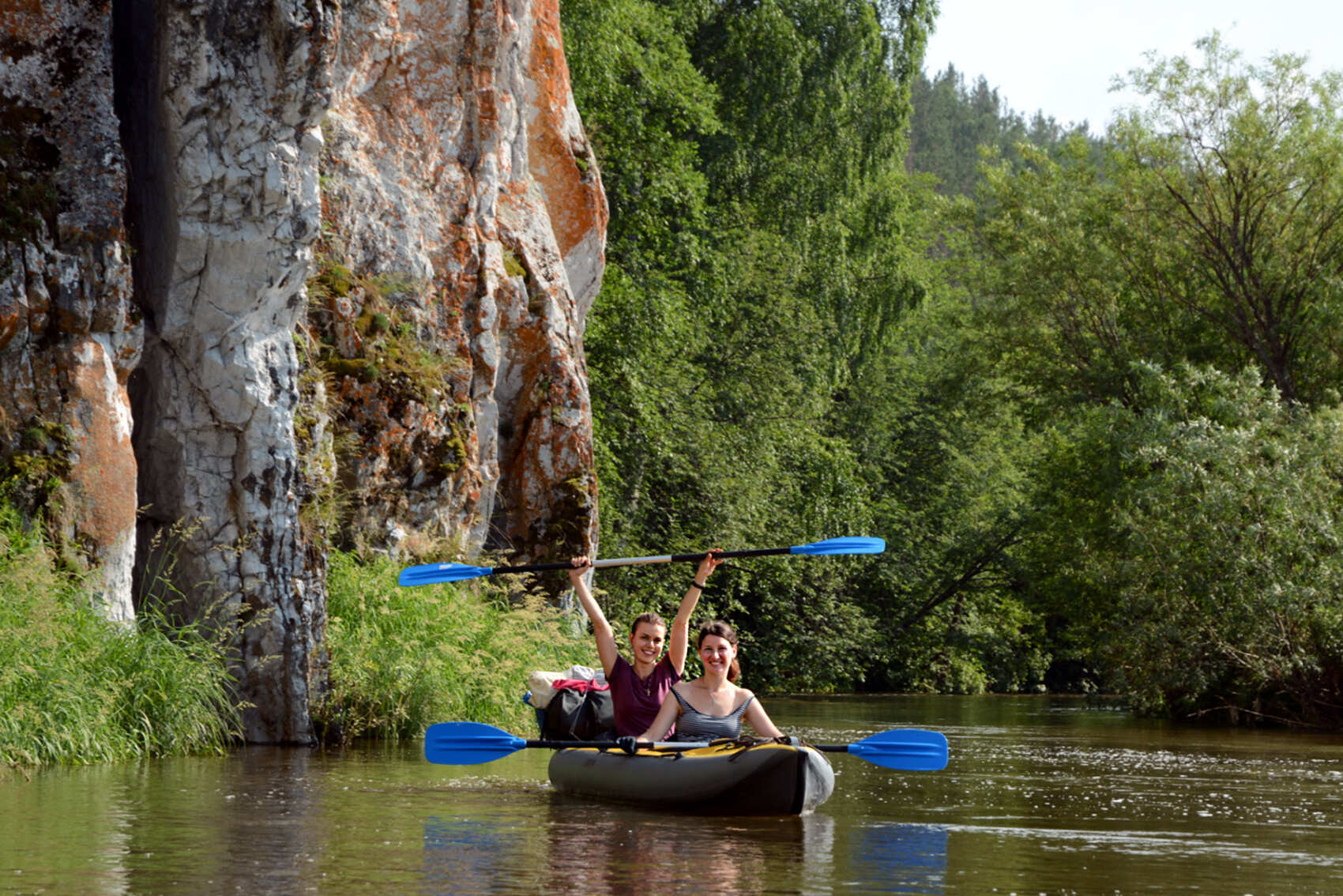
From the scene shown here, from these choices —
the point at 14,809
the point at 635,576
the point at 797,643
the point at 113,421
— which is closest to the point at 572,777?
the point at 14,809

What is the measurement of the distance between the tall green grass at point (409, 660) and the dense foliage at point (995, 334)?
307 inches

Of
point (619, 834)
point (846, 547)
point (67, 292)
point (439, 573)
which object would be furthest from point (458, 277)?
point (619, 834)

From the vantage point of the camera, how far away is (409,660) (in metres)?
11.7

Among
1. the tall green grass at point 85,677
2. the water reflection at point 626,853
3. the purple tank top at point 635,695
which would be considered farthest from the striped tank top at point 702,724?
the tall green grass at point 85,677

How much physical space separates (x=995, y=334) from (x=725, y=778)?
19.2 m

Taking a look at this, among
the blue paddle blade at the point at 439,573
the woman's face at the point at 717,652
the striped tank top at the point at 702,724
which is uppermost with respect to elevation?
the blue paddle blade at the point at 439,573

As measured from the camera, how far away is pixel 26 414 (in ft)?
32.1

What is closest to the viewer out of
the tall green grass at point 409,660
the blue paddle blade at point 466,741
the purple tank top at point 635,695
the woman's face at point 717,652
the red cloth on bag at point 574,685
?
the woman's face at point 717,652

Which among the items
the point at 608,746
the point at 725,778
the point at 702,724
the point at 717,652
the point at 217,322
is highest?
the point at 217,322

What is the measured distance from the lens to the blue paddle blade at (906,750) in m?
8.07

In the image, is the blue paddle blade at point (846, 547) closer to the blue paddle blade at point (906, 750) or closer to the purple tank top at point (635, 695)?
the purple tank top at point (635, 695)

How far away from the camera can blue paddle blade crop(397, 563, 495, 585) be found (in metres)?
9.90

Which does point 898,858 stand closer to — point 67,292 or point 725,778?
point 725,778

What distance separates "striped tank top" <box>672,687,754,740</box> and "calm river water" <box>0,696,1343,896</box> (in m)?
0.62
